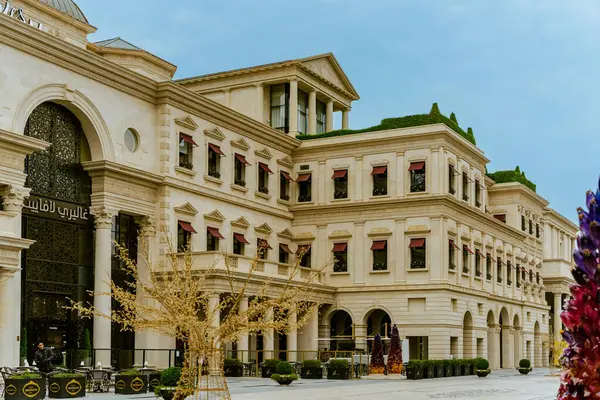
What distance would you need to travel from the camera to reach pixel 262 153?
6138cm

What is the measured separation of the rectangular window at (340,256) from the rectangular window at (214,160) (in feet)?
36.5

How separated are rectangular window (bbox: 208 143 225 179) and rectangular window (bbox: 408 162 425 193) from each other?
13.2 m

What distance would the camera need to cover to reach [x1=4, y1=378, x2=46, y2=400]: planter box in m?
29.4

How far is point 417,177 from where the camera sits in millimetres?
62375

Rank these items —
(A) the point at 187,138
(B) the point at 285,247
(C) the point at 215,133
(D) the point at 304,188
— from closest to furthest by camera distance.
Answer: (A) the point at 187,138 → (C) the point at 215,133 → (B) the point at 285,247 → (D) the point at 304,188

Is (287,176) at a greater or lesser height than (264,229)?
greater

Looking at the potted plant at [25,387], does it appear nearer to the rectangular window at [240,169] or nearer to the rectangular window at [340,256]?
the rectangular window at [240,169]

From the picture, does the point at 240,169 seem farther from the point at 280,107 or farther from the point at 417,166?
the point at 417,166

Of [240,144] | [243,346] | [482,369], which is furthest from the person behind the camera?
[240,144]

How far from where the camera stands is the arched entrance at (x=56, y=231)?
143ft

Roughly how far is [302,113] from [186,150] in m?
17.5

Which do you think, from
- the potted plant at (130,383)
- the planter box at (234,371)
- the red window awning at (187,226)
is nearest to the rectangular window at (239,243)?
the red window awning at (187,226)

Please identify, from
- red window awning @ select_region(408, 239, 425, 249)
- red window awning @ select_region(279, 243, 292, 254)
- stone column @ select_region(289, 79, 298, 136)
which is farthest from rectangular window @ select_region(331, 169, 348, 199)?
red window awning @ select_region(408, 239, 425, 249)

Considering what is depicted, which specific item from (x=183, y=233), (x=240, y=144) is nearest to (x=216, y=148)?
(x=240, y=144)
